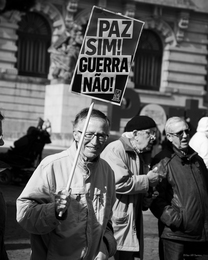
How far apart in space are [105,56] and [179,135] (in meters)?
1.50

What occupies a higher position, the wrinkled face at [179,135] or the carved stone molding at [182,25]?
the carved stone molding at [182,25]

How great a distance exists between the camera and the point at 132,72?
36531mm

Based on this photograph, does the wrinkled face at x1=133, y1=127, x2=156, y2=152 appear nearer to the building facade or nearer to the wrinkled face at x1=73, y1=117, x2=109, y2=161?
the wrinkled face at x1=73, y1=117, x2=109, y2=161

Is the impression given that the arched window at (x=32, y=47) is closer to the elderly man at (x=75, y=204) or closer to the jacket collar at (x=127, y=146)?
the jacket collar at (x=127, y=146)

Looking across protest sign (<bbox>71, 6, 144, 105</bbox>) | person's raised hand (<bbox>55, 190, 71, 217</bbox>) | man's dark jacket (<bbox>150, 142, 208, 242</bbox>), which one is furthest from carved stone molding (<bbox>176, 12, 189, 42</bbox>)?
person's raised hand (<bbox>55, 190, 71, 217</bbox>)

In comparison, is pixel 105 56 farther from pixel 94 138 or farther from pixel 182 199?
pixel 182 199

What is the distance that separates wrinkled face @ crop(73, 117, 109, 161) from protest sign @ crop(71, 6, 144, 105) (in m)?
0.30

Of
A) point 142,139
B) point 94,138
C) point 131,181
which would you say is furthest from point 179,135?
point 94,138

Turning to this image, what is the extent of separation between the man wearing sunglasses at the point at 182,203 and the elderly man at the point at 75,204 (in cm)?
141

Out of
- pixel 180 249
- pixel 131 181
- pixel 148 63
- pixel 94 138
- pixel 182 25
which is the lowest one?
pixel 180 249

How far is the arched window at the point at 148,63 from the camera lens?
37250 millimetres

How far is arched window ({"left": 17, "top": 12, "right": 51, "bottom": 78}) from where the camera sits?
34.2m

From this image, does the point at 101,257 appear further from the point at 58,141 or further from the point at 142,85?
the point at 142,85

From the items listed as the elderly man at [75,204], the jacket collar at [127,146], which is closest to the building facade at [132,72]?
the jacket collar at [127,146]
